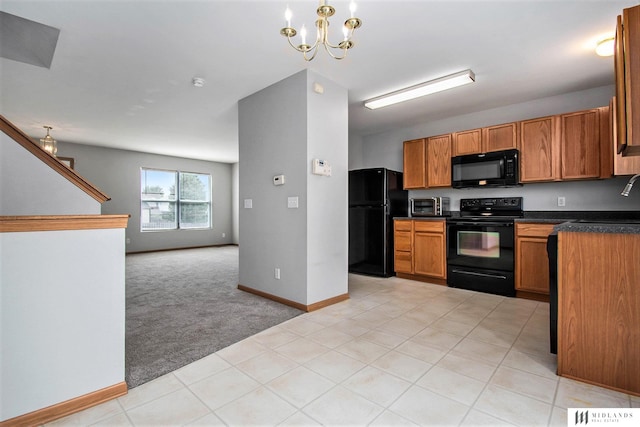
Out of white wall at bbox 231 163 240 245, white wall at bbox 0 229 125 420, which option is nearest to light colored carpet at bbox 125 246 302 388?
white wall at bbox 0 229 125 420

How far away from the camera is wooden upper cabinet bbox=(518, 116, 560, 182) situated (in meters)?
3.54

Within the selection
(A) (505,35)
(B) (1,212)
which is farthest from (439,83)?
(B) (1,212)

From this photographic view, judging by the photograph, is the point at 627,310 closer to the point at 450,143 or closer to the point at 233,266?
the point at 450,143

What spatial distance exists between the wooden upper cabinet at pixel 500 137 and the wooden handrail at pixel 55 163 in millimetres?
4261

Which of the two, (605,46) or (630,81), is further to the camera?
(605,46)

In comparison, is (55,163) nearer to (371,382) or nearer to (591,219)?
(371,382)

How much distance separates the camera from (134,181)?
7.22m

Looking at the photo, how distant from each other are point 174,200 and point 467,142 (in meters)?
7.07

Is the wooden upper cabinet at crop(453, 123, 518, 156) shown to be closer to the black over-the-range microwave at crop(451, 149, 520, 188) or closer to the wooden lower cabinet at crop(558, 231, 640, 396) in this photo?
the black over-the-range microwave at crop(451, 149, 520, 188)

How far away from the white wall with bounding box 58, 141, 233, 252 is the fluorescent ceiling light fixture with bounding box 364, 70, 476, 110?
6001 millimetres

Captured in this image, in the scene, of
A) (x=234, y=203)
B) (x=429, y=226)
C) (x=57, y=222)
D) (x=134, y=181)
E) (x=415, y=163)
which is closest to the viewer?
(x=57, y=222)

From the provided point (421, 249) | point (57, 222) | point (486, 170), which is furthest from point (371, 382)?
point (486, 170)

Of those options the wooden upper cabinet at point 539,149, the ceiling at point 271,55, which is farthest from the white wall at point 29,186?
the wooden upper cabinet at point 539,149

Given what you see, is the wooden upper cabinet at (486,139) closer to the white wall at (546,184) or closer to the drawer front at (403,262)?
the white wall at (546,184)
